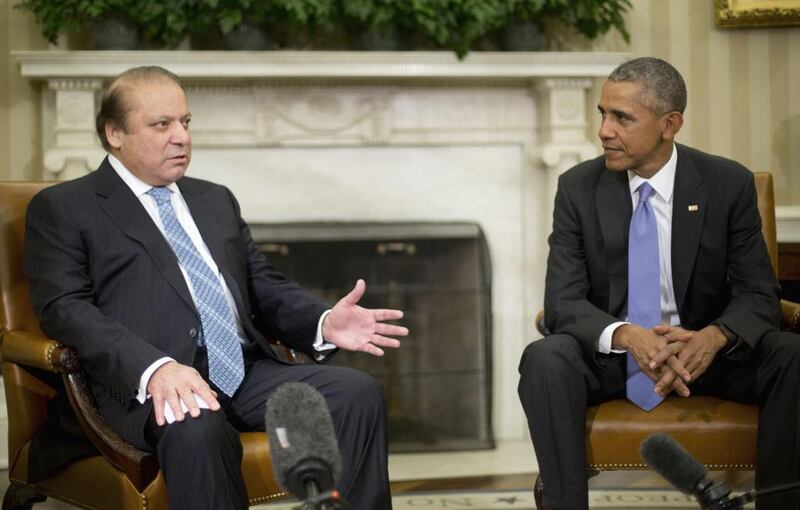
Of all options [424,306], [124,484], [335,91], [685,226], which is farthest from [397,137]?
[124,484]

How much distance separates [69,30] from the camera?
13.3 feet

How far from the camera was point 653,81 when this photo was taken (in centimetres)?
280

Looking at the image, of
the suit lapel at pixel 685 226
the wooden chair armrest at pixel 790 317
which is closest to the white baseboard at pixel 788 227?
the wooden chair armrest at pixel 790 317

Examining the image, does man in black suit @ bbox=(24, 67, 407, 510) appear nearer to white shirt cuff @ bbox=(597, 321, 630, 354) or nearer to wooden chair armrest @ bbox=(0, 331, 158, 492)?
wooden chair armrest @ bbox=(0, 331, 158, 492)

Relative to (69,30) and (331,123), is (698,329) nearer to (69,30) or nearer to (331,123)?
(331,123)

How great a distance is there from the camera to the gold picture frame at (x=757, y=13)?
457cm

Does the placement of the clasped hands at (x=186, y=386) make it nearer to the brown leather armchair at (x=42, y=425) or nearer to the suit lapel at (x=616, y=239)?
the brown leather armchair at (x=42, y=425)

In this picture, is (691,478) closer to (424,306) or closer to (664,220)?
(664,220)

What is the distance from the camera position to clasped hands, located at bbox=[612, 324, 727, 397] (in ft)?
8.29

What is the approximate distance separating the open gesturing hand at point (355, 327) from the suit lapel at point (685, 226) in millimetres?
762

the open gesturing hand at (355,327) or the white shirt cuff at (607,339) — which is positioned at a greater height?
the open gesturing hand at (355,327)

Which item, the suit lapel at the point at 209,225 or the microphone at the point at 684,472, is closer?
the microphone at the point at 684,472

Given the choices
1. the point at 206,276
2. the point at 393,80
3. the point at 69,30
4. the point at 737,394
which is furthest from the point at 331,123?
the point at 737,394

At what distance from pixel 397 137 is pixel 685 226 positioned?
1902mm
